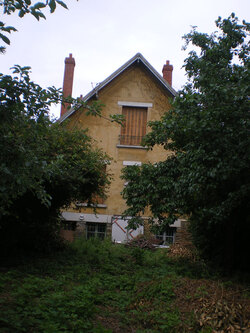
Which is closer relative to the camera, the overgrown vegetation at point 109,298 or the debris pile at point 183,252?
the overgrown vegetation at point 109,298

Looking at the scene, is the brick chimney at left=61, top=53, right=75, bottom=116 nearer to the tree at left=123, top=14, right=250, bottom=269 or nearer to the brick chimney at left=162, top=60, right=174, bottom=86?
the brick chimney at left=162, top=60, right=174, bottom=86

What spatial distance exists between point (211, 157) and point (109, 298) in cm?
331

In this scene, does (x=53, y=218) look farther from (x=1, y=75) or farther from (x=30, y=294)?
(x=1, y=75)

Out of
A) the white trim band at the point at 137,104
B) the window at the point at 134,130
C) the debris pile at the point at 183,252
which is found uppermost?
the white trim band at the point at 137,104

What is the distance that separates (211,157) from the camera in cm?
695

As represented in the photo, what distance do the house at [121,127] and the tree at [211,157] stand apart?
235 inches

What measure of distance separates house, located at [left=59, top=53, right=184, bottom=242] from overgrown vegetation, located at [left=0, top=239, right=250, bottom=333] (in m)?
7.23

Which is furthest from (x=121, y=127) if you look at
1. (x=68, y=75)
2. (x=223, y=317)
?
(x=223, y=317)

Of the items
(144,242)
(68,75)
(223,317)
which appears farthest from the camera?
(68,75)

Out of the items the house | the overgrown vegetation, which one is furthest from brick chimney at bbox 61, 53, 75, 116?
the overgrown vegetation

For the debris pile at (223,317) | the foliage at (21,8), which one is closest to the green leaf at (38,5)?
the foliage at (21,8)

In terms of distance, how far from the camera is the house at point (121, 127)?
17250 millimetres

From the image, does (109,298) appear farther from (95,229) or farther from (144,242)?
(95,229)

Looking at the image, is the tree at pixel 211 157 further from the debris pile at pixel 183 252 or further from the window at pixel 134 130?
the window at pixel 134 130
